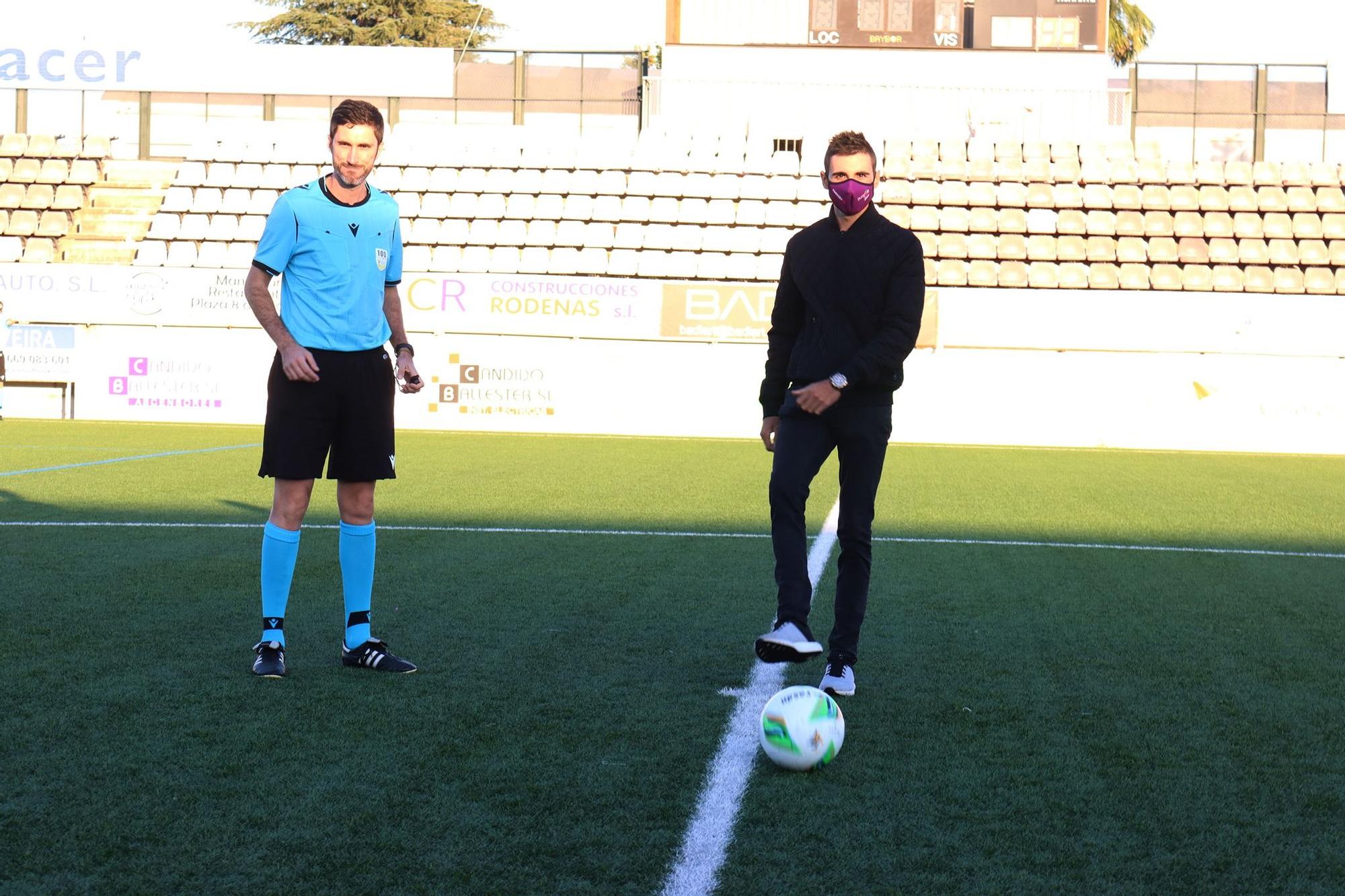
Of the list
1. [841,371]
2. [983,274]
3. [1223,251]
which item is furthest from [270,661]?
[1223,251]

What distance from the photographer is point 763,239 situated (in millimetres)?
24484

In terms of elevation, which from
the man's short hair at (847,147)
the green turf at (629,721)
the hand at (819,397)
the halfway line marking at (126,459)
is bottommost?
the halfway line marking at (126,459)

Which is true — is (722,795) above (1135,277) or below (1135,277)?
below

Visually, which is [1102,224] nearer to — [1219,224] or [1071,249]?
[1071,249]

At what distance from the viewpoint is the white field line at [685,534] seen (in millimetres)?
8008

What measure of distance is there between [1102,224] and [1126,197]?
1039mm

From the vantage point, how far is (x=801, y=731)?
338 cm

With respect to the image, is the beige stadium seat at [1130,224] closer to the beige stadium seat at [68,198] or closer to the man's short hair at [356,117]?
the beige stadium seat at [68,198]

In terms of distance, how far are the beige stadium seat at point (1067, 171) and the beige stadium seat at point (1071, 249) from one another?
1714 millimetres

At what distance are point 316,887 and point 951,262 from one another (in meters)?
22.1

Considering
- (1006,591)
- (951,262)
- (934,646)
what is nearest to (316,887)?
(934,646)

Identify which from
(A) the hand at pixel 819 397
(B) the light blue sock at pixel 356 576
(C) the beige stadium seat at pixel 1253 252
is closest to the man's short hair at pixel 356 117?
(B) the light blue sock at pixel 356 576

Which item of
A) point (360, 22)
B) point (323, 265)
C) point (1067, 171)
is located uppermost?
point (360, 22)

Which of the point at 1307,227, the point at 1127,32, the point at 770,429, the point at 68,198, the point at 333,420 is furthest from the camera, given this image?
the point at 1127,32
